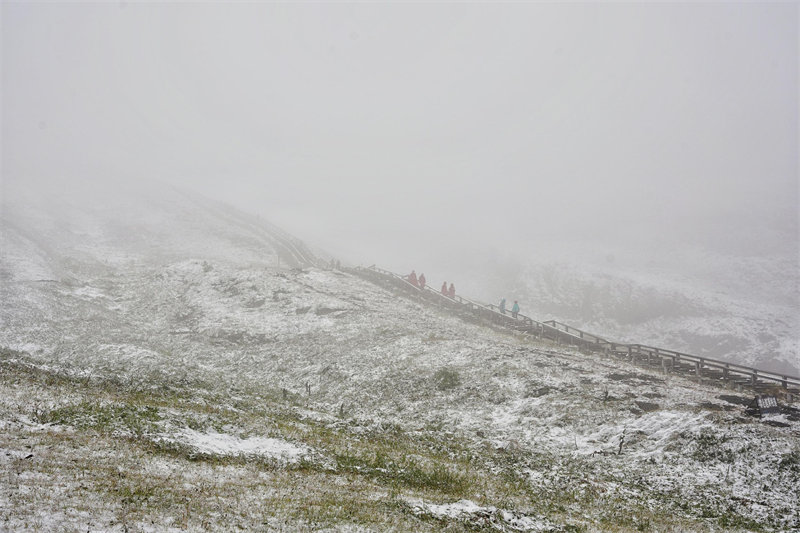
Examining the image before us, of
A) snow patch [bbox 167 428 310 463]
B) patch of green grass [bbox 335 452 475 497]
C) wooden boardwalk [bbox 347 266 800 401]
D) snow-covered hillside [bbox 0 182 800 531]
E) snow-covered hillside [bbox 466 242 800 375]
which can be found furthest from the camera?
snow-covered hillside [bbox 466 242 800 375]

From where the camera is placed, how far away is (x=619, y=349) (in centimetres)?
3444

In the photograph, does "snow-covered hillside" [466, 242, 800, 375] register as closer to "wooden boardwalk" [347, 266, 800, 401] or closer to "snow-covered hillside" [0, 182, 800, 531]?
"wooden boardwalk" [347, 266, 800, 401]

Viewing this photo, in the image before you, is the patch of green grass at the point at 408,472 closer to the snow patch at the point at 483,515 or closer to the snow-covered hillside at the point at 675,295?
the snow patch at the point at 483,515

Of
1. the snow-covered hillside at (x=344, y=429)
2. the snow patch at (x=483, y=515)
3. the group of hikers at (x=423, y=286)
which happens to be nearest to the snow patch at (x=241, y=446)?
the snow-covered hillside at (x=344, y=429)

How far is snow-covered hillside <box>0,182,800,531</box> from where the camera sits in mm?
9992

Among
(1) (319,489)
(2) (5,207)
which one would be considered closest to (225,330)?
(1) (319,489)

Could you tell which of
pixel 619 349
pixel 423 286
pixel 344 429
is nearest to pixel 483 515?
pixel 344 429

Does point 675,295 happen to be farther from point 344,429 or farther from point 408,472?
point 408,472

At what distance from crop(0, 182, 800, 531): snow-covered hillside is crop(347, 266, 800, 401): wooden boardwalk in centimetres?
163

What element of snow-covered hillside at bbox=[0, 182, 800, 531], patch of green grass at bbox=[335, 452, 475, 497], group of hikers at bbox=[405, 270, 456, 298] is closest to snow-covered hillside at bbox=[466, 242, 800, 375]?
group of hikers at bbox=[405, 270, 456, 298]

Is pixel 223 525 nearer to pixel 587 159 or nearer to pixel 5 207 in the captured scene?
pixel 5 207

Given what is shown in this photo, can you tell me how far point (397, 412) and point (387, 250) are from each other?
226 feet

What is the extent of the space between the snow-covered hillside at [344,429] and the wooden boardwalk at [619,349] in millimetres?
1628

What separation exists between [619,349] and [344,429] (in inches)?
1059
